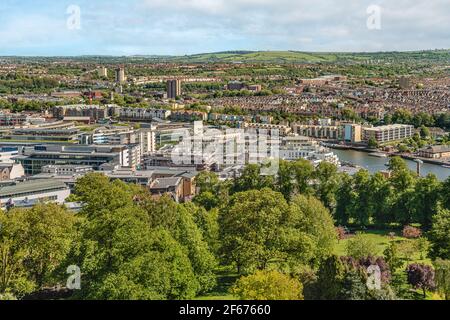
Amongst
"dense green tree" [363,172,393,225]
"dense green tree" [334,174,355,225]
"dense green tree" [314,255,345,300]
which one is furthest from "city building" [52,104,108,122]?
"dense green tree" [314,255,345,300]

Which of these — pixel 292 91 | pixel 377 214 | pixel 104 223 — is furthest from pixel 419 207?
pixel 292 91

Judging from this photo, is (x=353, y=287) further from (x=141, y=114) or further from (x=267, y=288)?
(x=141, y=114)

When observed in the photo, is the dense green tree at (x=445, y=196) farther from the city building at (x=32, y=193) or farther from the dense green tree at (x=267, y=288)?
the city building at (x=32, y=193)

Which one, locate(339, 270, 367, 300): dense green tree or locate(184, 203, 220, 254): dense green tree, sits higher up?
locate(339, 270, 367, 300): dense green tree

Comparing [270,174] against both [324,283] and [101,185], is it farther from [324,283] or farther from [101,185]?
[324,283]

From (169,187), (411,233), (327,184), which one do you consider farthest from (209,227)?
(169,187)

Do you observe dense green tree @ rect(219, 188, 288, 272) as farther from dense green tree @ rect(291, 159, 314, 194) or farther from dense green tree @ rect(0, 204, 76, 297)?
dense green tree @ rect(291, 159, 314, 194)

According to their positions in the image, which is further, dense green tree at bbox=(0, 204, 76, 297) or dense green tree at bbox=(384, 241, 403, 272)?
dense green tree at bbox=(384, 241, 403, 272)
